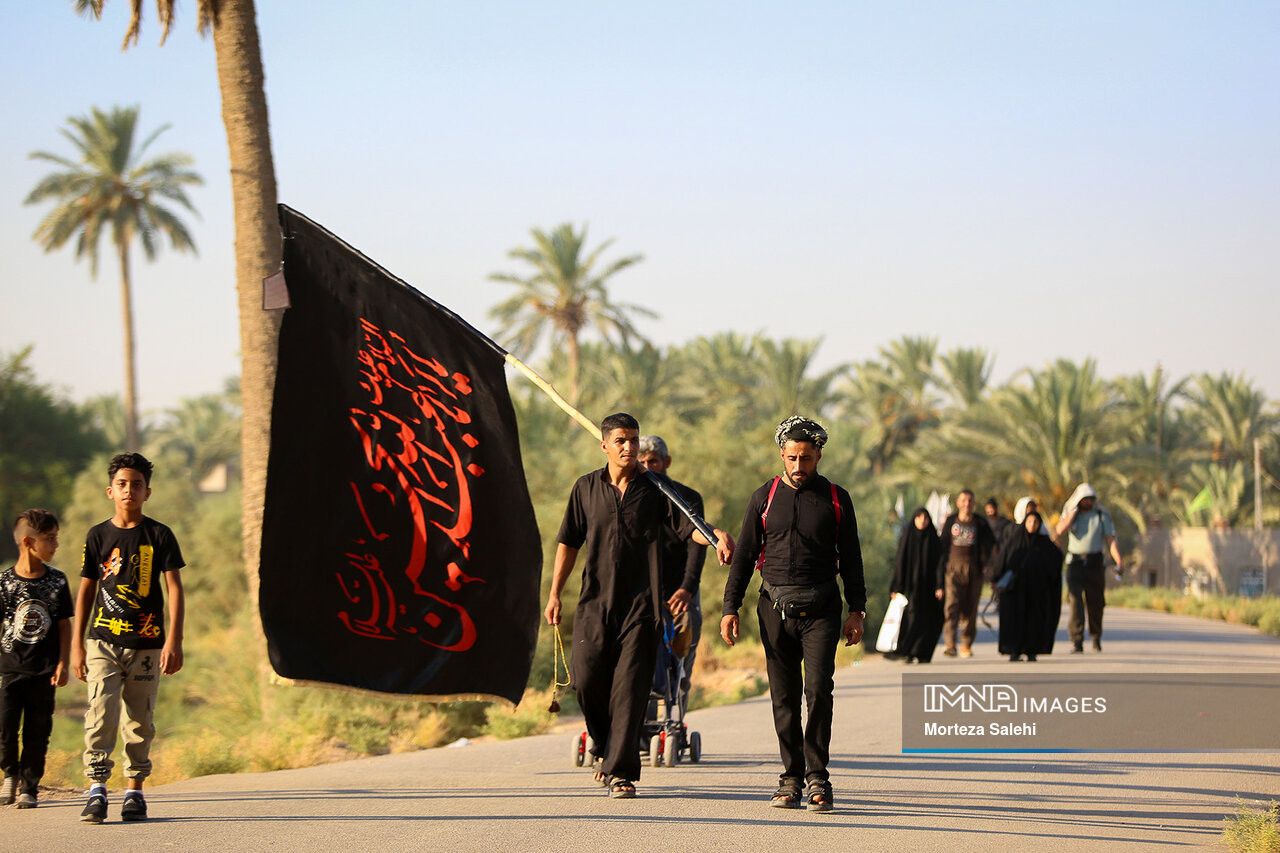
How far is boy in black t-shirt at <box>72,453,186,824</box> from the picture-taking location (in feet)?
21.5

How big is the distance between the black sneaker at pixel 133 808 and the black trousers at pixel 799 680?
10.3ft

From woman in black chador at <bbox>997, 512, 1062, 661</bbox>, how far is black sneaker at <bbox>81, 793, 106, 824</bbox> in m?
11.5

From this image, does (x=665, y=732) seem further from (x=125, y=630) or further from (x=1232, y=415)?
(x=1232, y=415)

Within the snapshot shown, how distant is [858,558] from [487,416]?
2.14 m

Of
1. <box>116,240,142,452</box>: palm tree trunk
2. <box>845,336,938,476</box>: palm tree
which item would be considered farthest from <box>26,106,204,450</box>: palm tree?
<box>845,336,938,476</box>: palm tree

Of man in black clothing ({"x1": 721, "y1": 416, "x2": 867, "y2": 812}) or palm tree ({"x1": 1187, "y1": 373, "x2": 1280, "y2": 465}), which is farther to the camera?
palm tree ({"x1": 1187, "y1": 373, "x2": 1280, "y2": 465})

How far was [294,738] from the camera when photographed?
1107cm

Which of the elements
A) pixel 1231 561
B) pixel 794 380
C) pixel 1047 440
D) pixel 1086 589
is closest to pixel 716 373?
pixel 794 380

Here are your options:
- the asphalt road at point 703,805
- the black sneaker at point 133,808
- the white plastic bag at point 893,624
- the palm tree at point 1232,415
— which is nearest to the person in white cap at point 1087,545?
the white plastic bag at point 893,624

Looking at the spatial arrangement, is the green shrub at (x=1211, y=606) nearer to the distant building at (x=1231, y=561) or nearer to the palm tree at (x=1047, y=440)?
the palm tree at (x=1047, y=440)

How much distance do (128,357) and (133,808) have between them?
136ft

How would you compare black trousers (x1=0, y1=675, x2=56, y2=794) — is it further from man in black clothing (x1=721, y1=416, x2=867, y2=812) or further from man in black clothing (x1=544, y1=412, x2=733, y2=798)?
man in black clothing (x1=721, y1=416, x2=867, y2=812)

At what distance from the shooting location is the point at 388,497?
7.02m

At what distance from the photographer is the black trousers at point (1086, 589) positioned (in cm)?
1623
